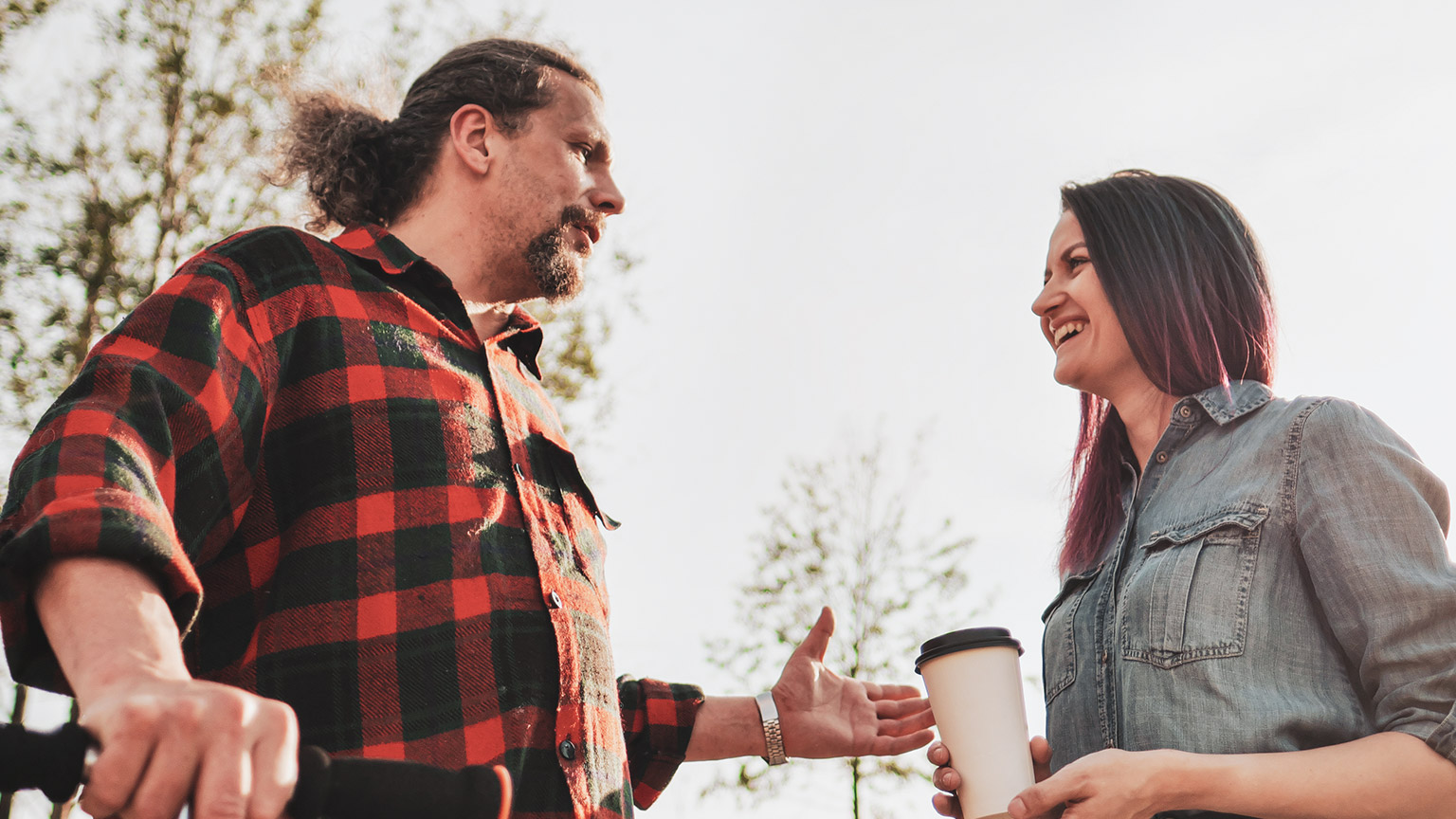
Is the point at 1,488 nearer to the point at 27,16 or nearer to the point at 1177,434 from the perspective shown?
the point at 27,16

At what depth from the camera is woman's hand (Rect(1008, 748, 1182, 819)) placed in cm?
210

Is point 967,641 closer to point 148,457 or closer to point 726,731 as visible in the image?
point 726,731

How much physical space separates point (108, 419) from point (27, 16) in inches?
382

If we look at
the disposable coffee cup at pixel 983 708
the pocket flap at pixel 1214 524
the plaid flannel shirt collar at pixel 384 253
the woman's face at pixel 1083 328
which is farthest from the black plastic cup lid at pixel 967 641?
the plaid flannel shirt collar at pixel 384 253

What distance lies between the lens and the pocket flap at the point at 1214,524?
2.49 m

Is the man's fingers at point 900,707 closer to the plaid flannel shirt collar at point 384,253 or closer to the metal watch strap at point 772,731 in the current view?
the metal watch strap at point 772,731

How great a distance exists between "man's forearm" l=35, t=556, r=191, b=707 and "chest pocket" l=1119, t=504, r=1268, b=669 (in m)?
2.05

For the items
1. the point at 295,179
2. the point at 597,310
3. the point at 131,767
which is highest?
the point at 597,310

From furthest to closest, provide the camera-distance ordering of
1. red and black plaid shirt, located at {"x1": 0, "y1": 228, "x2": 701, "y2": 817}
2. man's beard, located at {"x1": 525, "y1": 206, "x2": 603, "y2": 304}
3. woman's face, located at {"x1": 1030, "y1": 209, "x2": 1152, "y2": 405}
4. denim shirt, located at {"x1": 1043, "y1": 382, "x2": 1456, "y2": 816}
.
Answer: man's beard, located at {"x1": 525, "y1": 206, "x2": 603, "y2": 304} < woman's face, located at {"x1": 1030, "y1": 209, "x2": 1152, "y2": 405} < denim shirt, located at {"x1": 1043, "y1": 382, "x2": 1456, "y2": 816} < red and black plaid shirt, located at {"x1": 0, "y1": 228, "x2": 701, "y2": 817}

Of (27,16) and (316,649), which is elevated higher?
(27,16)

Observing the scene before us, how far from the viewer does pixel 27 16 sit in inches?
362

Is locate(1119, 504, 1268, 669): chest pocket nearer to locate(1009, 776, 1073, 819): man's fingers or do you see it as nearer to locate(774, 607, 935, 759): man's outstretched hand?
locate(1009, 776, 1073, 819): man's fingers

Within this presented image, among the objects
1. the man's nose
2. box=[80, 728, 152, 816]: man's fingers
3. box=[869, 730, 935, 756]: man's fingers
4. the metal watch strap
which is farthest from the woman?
box=[80, 728, 152, 816]: man's fingers

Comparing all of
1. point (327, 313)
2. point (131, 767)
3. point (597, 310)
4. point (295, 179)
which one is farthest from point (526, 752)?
point (597, 310)
